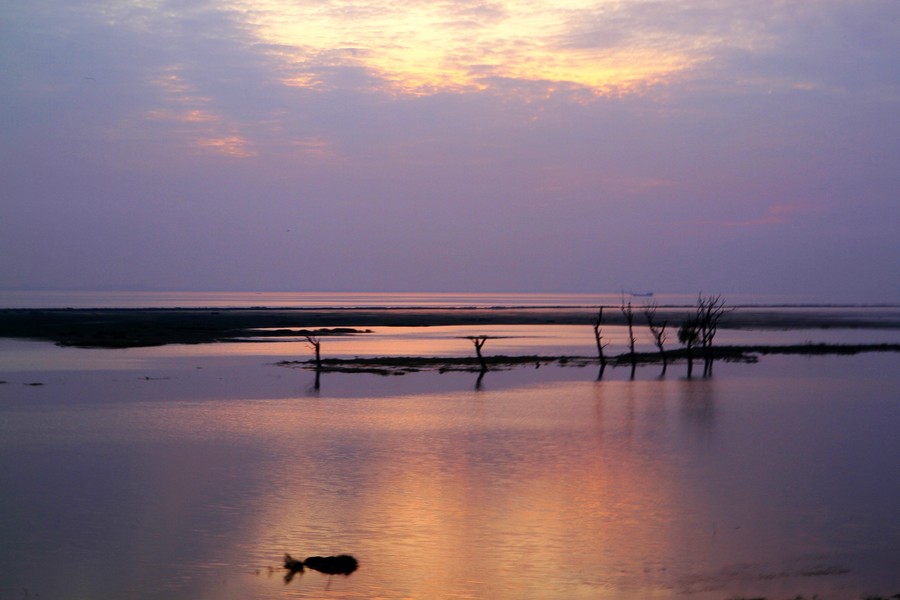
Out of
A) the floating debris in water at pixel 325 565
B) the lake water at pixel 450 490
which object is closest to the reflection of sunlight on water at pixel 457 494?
the lake water at pixel 450 490

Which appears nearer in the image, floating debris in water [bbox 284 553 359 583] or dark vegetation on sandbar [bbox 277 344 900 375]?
floating debris in water [bbox 284 553 359 583]

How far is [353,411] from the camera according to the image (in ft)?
105

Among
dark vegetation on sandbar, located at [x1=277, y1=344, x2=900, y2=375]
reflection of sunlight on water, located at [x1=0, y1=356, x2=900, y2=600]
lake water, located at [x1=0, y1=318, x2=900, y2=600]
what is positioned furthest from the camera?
dark vegetation on sandbar, located at [x1=277, y1=344, x2=900, y2=375]

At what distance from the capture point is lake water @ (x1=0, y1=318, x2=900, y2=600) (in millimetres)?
13523

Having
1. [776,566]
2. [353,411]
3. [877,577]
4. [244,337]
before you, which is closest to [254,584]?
[776,566]

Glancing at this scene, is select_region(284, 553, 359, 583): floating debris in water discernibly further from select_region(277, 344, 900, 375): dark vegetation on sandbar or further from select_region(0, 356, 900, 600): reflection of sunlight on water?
select_region(277, 344, 900, 375): dark vegetation on sandbar

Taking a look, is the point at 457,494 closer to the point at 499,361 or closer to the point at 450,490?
the point at 450,490

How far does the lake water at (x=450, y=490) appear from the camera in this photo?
13523mm

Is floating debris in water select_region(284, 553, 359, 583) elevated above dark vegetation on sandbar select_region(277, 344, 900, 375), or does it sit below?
below

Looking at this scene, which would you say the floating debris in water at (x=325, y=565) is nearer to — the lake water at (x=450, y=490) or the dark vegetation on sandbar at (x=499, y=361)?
the lake water at (x=450, y=490)

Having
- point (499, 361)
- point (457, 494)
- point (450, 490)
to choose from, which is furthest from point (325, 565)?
point (499, 361)

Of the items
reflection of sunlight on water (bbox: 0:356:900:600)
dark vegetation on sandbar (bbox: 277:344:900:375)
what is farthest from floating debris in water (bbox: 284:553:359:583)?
dark vegetation on sandbar (bbox: 277:344:900:375)

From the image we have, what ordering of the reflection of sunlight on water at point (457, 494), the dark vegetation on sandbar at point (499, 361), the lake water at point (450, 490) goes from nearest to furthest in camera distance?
the lake water at point (450, 490) → the reflection of sunlight on water at point (457, 494) → the dark vegetation on sandbar at point (499, 361)

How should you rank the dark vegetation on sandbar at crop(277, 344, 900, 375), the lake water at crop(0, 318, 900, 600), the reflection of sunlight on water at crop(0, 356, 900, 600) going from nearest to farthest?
the lake water at crop(0, 318, 900, 600) → the reflection of sunlight on water at crop(0, 356, 900, 600) → the dark vegetation on sandbar at crop(277, 344, 900, 375)
